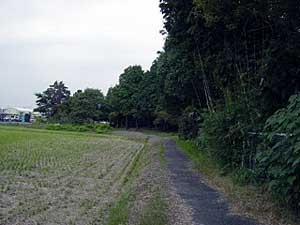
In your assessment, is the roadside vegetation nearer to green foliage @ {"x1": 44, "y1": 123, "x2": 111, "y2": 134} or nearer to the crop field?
the crop field

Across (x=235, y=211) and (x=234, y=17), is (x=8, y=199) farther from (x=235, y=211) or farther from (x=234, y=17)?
(x=234, y=17)

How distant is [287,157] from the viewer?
6312mm

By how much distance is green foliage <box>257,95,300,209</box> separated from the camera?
6156 mm

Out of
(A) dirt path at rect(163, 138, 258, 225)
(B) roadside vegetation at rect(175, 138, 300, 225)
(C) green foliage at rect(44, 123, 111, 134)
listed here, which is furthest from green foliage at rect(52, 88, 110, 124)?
(B) roadside vegetation at rect(175, 138, 300, 225)

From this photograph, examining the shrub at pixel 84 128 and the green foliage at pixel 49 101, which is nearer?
the shrub at pixel 84 128

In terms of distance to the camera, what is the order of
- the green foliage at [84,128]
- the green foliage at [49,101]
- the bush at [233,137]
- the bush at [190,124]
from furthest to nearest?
the green foliage at [49,101]
the green foliage at [84,128]
the bush at [190,124]
the bush at [233,137]

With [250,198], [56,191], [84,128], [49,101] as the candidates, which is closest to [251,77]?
[250,198]

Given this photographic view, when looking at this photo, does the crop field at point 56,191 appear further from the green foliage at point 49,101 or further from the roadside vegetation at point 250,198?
the green foliage at point 49,101

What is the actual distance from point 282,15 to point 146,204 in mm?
5867

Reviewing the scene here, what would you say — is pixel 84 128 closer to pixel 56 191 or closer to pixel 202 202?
pixel 56 191

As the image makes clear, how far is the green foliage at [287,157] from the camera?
20.2ft

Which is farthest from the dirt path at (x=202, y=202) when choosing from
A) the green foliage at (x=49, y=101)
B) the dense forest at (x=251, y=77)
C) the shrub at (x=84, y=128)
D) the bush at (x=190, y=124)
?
the green foliage at (x=49, y=101)

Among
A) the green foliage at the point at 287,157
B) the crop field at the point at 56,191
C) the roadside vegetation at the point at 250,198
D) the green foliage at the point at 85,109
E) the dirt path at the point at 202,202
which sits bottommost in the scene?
the crop field at the point at 56,191

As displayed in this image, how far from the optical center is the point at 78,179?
13.8m
